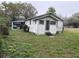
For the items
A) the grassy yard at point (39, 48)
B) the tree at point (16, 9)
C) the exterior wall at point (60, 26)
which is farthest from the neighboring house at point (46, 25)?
the tree at point (16, 9)

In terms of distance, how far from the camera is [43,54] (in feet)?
20.4

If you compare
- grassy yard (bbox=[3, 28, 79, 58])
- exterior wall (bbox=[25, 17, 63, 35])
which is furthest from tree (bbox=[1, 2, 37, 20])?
exterior wall (bbox=[25, 17, 63, 35])

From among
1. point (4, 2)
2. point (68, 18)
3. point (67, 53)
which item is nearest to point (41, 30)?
point (68, 18)

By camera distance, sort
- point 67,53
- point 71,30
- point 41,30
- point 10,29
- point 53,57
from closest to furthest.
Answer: point 53,57 < point 67,53 < point 10,29 < point 71,30 < point 41,30

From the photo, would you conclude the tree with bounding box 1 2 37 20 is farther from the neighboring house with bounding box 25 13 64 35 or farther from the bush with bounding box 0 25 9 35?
the neighboring house with bounding box 25 13 64 35

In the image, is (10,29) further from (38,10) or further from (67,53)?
(67,53)

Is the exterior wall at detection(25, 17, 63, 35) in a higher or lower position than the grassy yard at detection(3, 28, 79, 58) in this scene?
higher

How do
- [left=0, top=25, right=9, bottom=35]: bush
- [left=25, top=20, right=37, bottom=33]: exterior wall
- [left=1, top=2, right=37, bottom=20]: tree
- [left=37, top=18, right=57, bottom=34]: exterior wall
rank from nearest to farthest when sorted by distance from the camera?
[left=0, top=25, right=9, bottom=35]: bush → [left=1, top=2, right=37, bottom=20]: tree → [left=37, top=18, right=57, bottom=34]: exterior wall → [left=25, top=20, right=37, bottom=33]: exterior wall

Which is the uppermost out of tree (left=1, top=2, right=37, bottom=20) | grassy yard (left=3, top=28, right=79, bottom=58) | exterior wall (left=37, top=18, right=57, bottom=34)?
tree (left=1, top=2, right=37, bottom=20)

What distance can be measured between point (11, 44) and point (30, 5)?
188 centimetres

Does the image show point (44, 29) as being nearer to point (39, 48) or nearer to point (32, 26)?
point (32, 26)

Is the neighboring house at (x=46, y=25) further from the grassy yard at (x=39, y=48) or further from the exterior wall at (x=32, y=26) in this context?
the grassy yard at (x=39, y=48)

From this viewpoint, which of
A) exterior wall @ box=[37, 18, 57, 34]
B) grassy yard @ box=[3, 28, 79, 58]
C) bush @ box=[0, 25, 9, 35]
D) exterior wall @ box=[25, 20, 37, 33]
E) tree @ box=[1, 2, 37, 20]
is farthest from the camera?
exterior wall @ box=[25, 20, 37, 33]

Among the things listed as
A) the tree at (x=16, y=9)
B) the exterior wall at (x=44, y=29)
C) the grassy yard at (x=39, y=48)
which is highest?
the tree at (x=16, y=9)
